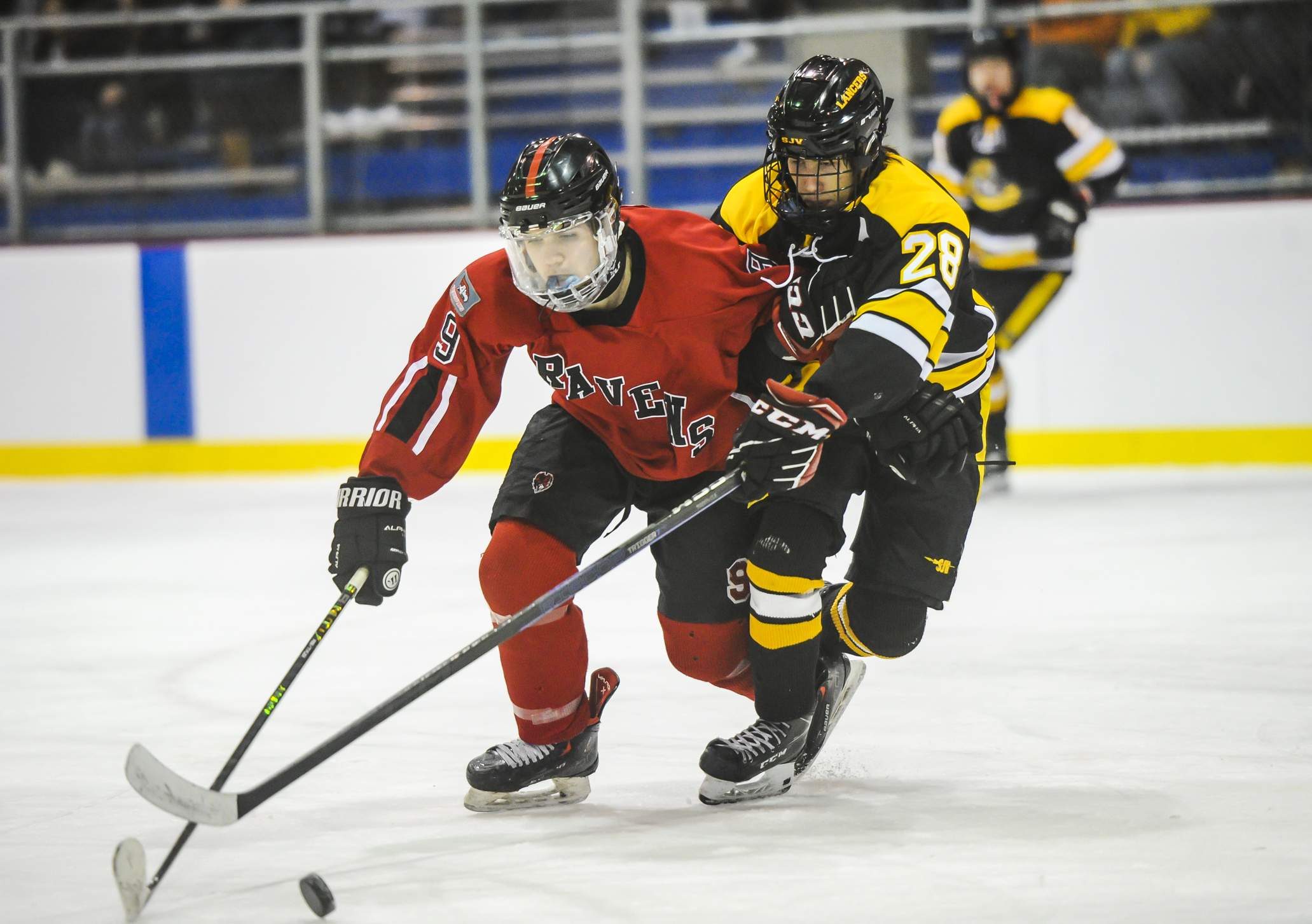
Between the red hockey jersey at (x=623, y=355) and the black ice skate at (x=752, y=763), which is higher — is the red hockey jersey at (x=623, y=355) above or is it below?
above

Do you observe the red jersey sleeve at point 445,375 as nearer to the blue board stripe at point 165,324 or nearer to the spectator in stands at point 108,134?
the blue board stripe at point 165,324

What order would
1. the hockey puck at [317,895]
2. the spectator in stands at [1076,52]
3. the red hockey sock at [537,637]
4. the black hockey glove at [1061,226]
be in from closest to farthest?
the hockey puck at [317,895] < the red hockey sock at [537,637] < the black hockey glove at [1061,226] < the spectator in stands at [1076,52]

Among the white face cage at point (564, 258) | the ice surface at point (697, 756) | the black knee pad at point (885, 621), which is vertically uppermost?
the white face cage at point (564, 258)

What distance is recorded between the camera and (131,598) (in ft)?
15.0

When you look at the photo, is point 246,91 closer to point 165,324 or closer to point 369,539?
point 165,324

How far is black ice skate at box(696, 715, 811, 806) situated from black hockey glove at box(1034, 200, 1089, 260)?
3895 mm

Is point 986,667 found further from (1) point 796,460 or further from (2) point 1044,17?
(2) point 1044,17

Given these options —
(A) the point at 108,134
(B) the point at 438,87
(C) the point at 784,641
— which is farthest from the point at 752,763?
(A) the point at 108,134

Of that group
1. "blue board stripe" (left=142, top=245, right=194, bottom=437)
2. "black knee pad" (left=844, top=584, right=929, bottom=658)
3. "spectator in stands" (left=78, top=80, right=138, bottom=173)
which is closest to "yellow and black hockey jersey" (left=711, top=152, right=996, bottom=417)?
"black knee pad" (left=844, top=584, right=929, bottom=658)

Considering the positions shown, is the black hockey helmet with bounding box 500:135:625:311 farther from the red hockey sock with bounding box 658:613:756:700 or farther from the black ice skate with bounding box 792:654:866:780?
the black ice skate with bounding box 792:654:866:780

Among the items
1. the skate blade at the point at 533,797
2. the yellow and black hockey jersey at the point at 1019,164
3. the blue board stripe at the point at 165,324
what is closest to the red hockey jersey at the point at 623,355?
Answer: the skate blade at the point at 533,797

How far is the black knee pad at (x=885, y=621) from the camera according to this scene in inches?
104

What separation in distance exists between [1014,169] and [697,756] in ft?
13.4

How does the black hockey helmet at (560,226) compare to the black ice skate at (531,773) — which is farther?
the black ice skate at (531,773)
